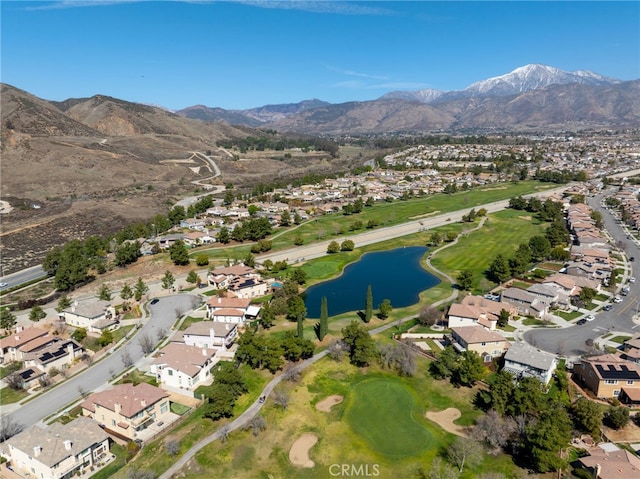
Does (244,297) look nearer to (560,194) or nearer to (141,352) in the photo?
(141,352)

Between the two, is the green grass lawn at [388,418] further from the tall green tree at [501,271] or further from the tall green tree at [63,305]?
the tall green tree at [63,305]

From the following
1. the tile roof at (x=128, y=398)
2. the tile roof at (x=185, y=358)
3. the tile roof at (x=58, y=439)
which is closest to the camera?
the tile roof at (x=58, y=439)

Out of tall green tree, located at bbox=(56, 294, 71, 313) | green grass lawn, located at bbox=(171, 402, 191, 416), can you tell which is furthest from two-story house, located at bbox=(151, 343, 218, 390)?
tall green tree, located at bbox=(56, 294, 71, 313)

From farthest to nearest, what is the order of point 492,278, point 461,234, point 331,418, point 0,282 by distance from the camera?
point 461,234, point 0,282, point 492,278, point 331,418

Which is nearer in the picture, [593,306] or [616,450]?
[616,450]

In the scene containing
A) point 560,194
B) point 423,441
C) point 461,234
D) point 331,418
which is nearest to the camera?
point 423,441

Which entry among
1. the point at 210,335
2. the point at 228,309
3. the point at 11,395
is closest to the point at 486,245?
the point at 228,309

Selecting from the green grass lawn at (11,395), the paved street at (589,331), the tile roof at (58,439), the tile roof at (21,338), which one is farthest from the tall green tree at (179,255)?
the paved street at (589,331)

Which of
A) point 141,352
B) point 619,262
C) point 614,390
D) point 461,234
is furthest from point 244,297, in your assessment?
point 619,262
